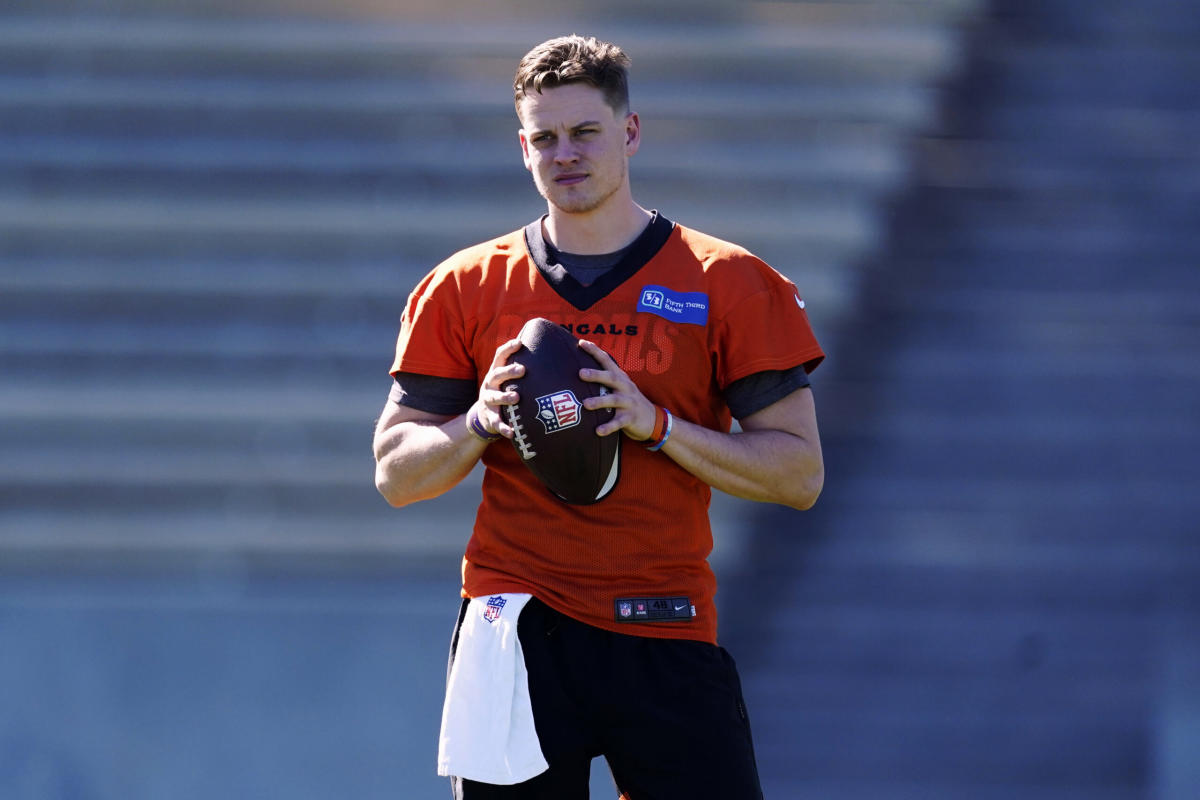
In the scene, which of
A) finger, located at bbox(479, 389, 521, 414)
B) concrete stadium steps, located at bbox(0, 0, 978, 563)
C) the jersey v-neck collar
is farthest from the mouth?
concrete stadium steps, located at bbox(0, 0, 978, 563)

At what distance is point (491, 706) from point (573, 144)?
752 millimetres

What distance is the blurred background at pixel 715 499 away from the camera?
3.24 m

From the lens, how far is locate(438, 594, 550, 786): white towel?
6.02ft

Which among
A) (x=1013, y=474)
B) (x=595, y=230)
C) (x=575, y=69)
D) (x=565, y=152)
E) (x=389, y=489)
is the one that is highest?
(x=575, y=69)

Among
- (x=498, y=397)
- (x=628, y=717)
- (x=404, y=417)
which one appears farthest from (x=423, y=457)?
(x=628, y=717)

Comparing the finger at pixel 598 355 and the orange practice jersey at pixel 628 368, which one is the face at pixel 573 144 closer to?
the orange practice jersey at pixel 628 368

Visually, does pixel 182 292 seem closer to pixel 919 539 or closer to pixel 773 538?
pixel 773 538

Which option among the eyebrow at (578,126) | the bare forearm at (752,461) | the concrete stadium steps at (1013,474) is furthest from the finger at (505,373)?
the concrete stadium steps at (1013,474)

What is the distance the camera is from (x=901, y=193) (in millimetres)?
3350

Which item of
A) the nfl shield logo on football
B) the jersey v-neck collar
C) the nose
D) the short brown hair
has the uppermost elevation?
the short brown hair

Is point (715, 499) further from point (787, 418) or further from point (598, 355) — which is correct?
point (598, 355)

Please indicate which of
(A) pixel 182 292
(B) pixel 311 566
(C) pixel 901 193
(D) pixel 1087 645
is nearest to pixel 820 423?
(C) pixel 901 193

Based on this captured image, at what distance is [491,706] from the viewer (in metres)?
1.85

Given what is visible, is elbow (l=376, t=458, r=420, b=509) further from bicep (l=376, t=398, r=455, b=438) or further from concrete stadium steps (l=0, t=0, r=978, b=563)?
concrete stadium steps (l=0, t=0, r=978, b=563)
